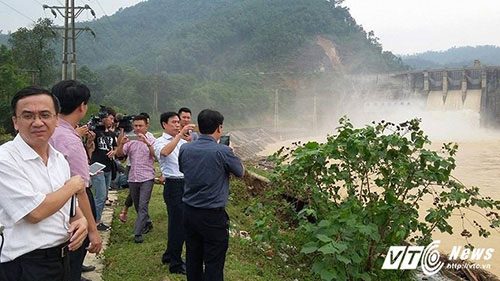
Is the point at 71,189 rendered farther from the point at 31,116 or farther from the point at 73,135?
the point at 73,135

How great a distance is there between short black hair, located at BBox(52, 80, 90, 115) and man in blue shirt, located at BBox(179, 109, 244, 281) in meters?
0.90

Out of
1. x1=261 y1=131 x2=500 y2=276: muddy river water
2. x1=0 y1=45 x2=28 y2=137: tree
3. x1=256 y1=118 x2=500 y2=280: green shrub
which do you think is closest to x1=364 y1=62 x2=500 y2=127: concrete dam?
x1=261 y1=131 x2=500 y2=276: muddy river water

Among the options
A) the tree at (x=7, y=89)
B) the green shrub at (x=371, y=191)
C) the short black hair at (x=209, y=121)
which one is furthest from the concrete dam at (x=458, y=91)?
the short black hair at (x=209, y=121)

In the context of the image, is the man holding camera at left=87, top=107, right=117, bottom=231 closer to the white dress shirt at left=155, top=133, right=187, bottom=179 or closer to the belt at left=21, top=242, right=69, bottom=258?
the white dress shirt at left=155, top=133, right=187, bottom=179

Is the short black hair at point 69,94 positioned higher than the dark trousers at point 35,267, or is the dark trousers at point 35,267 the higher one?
the short black hair at point 69,94

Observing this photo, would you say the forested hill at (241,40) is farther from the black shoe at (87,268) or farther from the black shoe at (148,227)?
the black shoe at (87,268)

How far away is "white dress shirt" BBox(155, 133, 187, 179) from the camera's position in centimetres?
431

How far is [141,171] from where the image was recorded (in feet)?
16.7

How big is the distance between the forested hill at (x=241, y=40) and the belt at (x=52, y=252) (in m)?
66.8

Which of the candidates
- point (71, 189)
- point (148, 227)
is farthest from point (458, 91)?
point (71, 189)

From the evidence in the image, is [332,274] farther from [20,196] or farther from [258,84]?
[258,84]

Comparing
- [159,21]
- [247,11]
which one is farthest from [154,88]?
[159,21]

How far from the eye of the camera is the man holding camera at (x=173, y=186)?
4164 millimetres

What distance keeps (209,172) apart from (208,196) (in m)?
0.17
